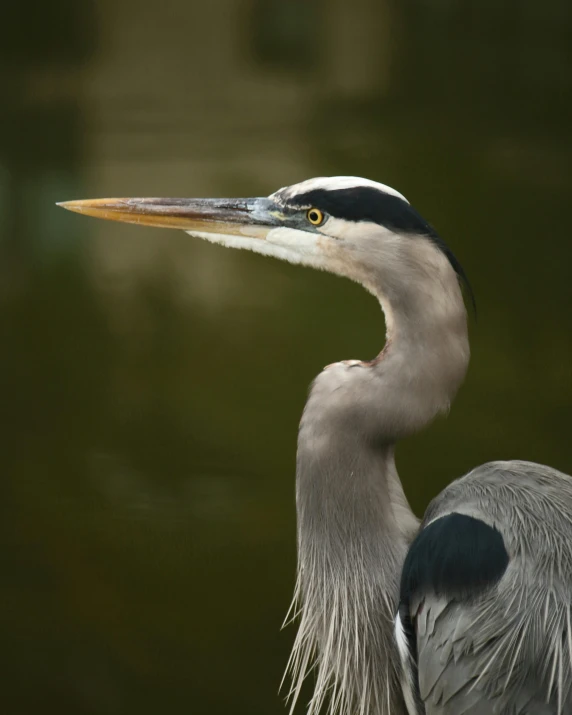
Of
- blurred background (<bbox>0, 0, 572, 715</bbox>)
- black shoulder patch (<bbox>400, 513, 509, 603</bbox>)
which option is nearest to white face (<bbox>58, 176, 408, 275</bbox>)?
Answer: black shoulder patch (<bbox>400, 513, 509, 603</bbox>)

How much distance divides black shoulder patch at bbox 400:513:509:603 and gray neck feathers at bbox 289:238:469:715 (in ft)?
0.24

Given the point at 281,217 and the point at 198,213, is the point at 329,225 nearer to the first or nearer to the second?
the point at 281,217

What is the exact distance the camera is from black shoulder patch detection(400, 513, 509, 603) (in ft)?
3.60

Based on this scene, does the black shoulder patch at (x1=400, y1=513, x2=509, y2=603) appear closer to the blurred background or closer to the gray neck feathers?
the gray neck feathers

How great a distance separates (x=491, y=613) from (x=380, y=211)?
53 cm

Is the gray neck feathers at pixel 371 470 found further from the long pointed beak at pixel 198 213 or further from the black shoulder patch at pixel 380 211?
the long pointed beak at pixel 198 213

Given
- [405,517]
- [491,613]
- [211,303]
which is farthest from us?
[211,303]

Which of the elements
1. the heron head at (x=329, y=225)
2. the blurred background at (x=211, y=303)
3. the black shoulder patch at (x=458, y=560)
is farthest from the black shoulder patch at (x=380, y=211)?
the blurred background at (x=211, y=303)

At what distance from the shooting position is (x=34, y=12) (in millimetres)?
2109

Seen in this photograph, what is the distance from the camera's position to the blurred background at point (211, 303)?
80.7 inches

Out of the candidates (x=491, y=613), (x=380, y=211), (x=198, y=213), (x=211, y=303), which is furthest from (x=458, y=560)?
(x=211, y=303)

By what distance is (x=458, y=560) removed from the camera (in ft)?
3.59

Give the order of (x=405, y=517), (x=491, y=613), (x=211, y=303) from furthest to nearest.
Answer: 1. (x=211, y=303)
2. (x=405, y=517)
3. (x=491, y=613)

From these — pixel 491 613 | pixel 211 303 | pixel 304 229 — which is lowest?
pixel 491 613
